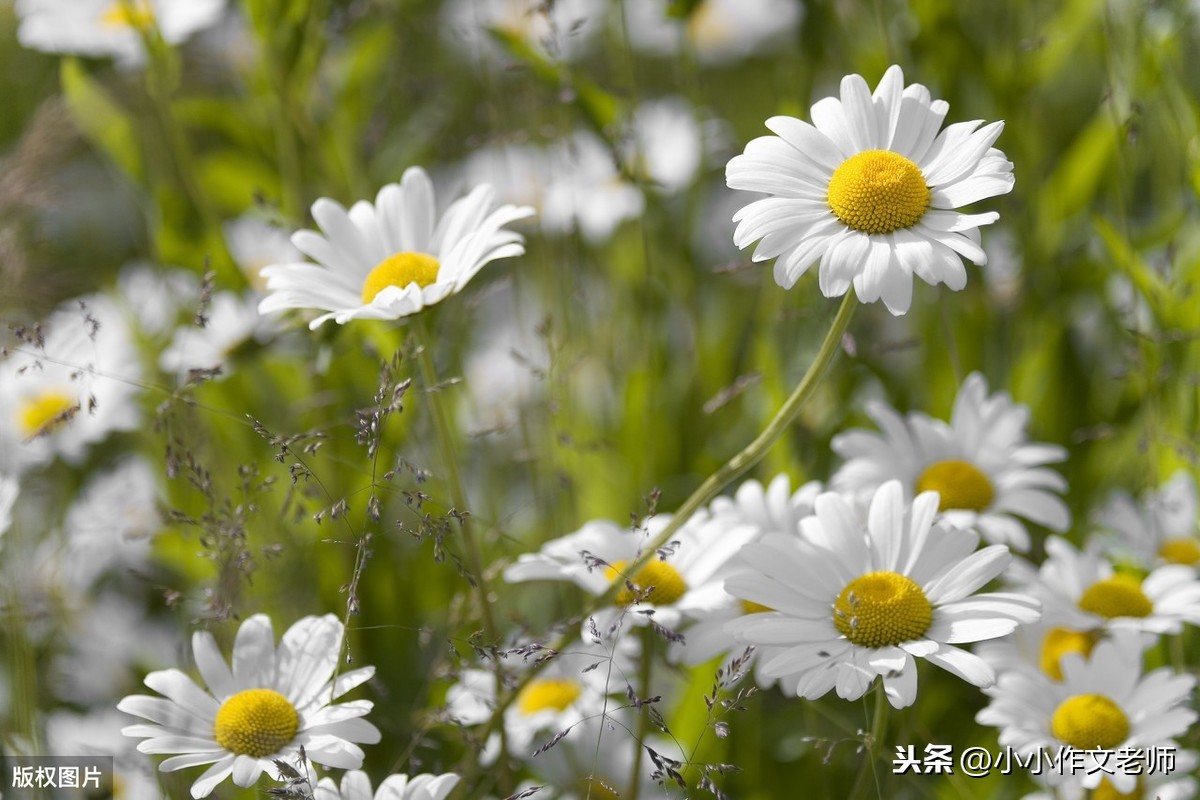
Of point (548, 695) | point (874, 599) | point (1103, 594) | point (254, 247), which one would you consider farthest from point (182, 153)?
point (1103, 594)

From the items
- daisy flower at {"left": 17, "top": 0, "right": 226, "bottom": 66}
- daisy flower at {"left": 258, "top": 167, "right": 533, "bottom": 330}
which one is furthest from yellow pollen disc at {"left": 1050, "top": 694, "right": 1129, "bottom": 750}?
Result: daisy flower at {"left": 17, "top": 0, "right": 226, "bottom": 66}

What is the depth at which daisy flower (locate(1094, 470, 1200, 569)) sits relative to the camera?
1.17 m

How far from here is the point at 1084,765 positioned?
90 centimetres

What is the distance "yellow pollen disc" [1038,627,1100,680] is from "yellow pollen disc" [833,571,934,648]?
30cm

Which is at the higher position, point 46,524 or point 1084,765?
point 46,524

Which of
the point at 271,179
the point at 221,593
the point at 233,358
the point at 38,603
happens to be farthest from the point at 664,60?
the point at 221,593

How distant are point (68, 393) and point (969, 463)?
1.26 m

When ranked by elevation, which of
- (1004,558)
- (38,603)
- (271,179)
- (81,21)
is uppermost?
(81,21)

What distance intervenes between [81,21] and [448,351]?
69 centimetres

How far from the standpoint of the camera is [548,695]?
1141 mm

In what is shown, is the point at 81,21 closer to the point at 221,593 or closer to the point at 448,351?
the point at 448,351

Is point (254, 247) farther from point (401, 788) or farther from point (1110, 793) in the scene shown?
point (1110, 793)

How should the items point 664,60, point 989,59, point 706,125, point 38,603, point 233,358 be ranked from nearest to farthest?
point 38,603 → point 233,358 → point 989,59 → point 706,125 → point 664,60

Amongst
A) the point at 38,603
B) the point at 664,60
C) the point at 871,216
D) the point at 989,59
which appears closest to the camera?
the point at 871,216
